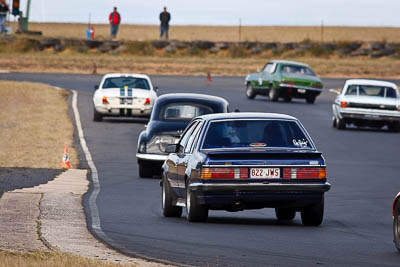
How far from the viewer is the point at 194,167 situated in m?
12.9

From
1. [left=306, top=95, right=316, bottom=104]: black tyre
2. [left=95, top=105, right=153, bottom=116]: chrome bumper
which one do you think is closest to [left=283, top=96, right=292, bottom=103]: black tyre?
[left=306, top=95, right=316, bottom=104]: black tyre

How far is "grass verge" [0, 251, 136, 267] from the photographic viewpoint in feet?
29.3

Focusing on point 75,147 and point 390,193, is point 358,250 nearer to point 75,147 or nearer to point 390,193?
point 390,193

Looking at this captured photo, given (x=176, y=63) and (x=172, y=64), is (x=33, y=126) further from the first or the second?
(x=176, y=63)

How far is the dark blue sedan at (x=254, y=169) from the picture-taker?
1256 centimetres

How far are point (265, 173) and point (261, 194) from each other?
0.24 m

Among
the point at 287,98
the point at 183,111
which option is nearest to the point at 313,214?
the point at 183,111

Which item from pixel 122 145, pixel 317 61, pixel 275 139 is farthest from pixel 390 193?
pixel 317 61

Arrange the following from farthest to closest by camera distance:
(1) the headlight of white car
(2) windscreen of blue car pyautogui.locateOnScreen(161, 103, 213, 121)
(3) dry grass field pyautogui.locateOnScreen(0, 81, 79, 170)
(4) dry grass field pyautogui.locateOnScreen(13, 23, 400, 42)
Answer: (4) dry grass field pyautogui.locateOnScreen(13, 23, 400, 42)
(3) dry grass field pyautogui.locateOnScreen(0, 81, 79, 170)
(2) windscreen of blue car pyautogui.locateOnScreen(161, 103, 213, 121)
(1) the headlight of white car

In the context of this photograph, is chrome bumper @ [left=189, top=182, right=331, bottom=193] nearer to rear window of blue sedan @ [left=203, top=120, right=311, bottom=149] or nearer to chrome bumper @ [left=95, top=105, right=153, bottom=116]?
rear window of blue sedan @ [left=203, top=120, right=311, bottom=149]

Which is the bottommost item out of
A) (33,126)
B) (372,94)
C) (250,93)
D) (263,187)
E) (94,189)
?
(33,126)

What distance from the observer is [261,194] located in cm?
1256

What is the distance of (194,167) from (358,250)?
261 cm

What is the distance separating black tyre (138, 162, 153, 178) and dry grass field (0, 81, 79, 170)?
9.58 ft
